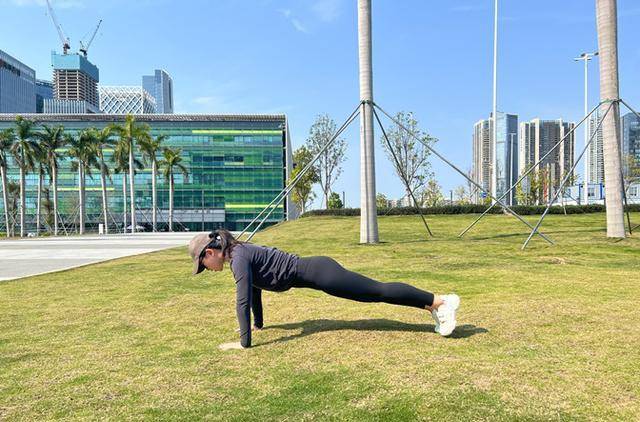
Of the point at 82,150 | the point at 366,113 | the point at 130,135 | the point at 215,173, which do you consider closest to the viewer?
the point at 366,113

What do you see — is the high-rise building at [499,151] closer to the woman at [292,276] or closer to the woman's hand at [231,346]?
the woman at [292,276]

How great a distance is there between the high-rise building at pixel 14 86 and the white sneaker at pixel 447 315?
217 meters

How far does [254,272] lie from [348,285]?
0.92m

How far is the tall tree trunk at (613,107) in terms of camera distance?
1352 cm

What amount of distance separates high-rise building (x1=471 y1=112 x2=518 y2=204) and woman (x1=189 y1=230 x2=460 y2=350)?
2040 inches

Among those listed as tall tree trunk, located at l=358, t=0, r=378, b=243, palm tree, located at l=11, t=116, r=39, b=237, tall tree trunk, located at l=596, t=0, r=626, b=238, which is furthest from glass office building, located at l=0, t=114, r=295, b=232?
tall tree trunk, located at l=596, t=0, r=626, b=238

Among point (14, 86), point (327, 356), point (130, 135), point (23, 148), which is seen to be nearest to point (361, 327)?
point (327, 356)

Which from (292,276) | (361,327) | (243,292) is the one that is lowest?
(361,327)

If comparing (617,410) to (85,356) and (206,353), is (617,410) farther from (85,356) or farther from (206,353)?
(85,356)

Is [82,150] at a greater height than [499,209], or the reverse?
[82,150]

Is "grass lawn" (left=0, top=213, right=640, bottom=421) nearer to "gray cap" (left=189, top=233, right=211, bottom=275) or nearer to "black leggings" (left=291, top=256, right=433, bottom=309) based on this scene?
"black leggings" (left=291, top=256, right=433, bottom=309)

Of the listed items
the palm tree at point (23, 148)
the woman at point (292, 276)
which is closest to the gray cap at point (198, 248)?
the woman at point (292, 276)

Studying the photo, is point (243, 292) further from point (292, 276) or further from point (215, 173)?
point (215, 173)

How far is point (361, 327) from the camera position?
4.85 meters
